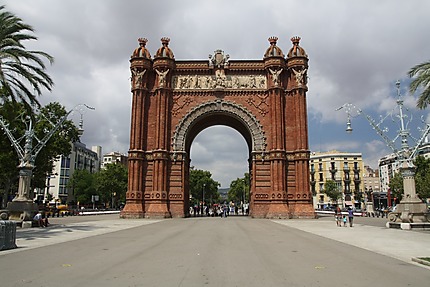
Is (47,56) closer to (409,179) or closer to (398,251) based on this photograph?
(398,251)

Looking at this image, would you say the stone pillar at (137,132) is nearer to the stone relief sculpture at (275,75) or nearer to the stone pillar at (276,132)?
the stone pillar at (276,132)

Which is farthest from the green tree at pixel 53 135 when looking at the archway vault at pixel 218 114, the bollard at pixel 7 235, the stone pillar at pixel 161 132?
the bollard at pixel 7 235

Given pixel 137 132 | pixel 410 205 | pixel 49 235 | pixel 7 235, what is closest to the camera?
pixel 7 235

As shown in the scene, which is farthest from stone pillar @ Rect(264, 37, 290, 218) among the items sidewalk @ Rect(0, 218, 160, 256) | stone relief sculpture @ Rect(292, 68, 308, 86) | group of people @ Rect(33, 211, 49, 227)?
group of people @ Rect(33, 211, 49, 227)

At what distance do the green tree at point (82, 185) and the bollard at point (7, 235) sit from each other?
7165 centimetres

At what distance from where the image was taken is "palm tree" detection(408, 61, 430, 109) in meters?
20.5

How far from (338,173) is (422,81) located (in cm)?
8248

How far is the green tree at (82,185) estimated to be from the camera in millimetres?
81750

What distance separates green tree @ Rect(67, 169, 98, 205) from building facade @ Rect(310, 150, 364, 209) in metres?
59.1

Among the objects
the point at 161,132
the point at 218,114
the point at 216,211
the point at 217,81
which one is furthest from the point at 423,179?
the point at 161,132

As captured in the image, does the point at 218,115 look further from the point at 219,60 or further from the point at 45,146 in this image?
the point at 45,146

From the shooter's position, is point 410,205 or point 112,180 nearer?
point 410,205

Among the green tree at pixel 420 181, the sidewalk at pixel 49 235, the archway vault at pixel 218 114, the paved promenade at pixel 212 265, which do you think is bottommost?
the sidewalk at pixel 49 235

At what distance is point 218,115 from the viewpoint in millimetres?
39188
